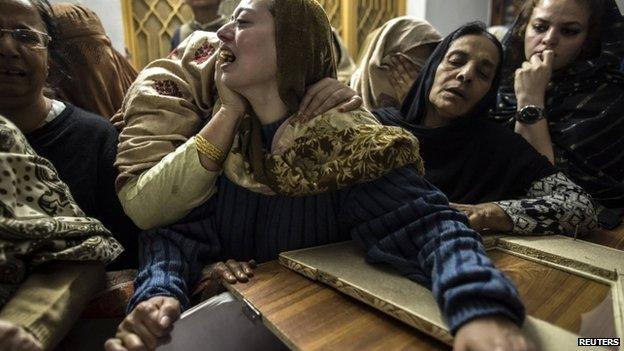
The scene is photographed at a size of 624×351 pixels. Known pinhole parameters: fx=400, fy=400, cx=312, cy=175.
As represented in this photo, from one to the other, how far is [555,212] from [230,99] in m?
0.98

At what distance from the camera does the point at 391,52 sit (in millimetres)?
1952

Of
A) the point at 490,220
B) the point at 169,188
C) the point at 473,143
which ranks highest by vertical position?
the point at 169,188

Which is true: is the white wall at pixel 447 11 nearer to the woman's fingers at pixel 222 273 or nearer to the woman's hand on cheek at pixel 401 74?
the woman's hand on cheek at pixel 401 74

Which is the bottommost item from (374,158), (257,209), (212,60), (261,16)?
(257,209)

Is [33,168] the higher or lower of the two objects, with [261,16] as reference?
lower

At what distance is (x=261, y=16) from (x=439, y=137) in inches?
32.6

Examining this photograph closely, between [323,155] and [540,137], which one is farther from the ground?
[323,155]

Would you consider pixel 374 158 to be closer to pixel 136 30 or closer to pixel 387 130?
pixel 387 130

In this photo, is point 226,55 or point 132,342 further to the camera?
point 226,55

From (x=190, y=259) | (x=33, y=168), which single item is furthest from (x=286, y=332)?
(x=33, y=168)

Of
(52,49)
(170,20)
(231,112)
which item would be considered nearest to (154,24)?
(170,20)

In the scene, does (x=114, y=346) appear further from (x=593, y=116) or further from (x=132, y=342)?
(x=593, y=116)

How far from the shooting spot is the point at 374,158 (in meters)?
0.87

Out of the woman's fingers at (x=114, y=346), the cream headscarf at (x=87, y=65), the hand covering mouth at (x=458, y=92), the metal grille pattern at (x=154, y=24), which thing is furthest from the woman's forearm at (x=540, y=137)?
the metal grille pattern at (x=154, y=24)
